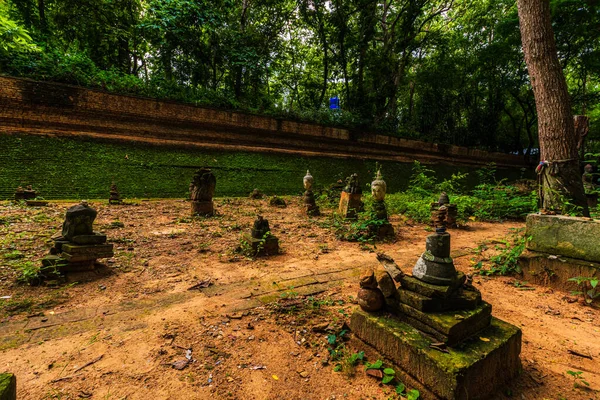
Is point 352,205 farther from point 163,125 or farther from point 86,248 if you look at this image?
point 163,125

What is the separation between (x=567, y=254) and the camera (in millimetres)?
2979

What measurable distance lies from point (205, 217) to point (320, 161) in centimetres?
689

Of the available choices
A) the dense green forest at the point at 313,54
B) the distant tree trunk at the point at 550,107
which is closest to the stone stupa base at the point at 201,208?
the dense green forest at the point at 313,54

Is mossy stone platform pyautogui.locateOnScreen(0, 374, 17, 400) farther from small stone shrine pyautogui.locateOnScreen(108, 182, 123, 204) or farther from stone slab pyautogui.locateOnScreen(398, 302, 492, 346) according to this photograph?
small stone shrine pyautogui.locateOnScreen(108, 182, 123, 204)

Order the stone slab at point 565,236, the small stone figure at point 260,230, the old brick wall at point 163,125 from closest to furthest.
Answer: the stone slab at point 565,236, the small stone figure at point 260,230, the old brick wall at point 163,125

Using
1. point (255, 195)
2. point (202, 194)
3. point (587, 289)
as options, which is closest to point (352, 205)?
point (202, 194)

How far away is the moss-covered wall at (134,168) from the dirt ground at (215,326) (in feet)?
10.5

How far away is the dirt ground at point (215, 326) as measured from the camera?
5.11 feet

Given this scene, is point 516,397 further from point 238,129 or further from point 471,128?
point 471,128

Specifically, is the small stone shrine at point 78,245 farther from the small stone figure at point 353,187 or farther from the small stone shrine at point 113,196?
the small stone figure at point 353,187

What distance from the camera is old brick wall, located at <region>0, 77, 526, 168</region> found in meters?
6.93

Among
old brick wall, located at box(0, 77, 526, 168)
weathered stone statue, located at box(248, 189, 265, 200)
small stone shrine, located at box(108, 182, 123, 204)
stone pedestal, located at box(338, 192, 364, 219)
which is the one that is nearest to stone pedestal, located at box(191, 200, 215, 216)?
small stone shrine, located at box(108, 182, 123, 204)

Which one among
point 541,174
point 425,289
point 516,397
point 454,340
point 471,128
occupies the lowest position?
point 516,397

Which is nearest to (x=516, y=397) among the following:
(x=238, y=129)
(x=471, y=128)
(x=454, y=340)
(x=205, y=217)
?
(x=454, y=340)
